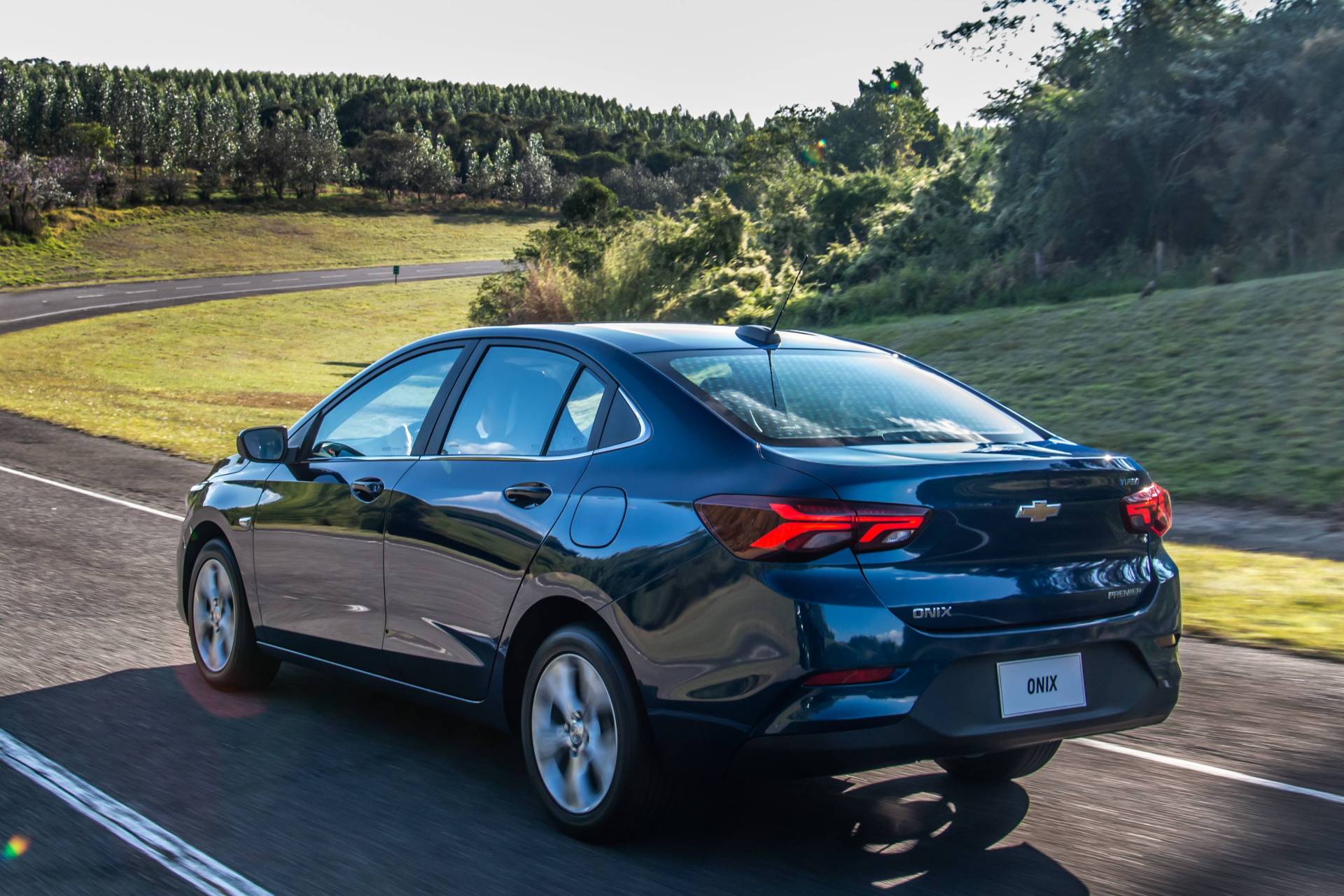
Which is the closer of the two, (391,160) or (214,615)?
(214,615)

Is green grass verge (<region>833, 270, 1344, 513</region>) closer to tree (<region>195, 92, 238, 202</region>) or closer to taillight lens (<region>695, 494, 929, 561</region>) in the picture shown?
taillight lens (<region>695, 494, 929, 561</region>)

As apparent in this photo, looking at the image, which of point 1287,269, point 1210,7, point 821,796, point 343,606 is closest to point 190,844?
point 343,606

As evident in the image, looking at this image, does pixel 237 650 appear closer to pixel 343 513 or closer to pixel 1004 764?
pixel 343 513

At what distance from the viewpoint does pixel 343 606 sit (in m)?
5.46

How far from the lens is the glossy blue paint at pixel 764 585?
12.5 feet

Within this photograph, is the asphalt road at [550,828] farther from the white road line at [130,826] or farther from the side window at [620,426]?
the side window at [620,426]

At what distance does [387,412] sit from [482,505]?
46.1 inches

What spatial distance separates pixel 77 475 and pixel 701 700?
1335cm

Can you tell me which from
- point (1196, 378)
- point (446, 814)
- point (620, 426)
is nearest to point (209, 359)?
point (1196, 378)

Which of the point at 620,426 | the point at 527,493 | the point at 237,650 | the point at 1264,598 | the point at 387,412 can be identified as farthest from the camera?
the point at 1264,598

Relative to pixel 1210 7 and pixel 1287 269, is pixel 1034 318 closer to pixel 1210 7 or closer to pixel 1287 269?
pixel 1287 269

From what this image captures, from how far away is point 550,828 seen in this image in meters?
4.51

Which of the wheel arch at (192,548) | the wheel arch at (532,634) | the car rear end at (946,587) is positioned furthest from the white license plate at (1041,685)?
the wheel arch at (192,548)

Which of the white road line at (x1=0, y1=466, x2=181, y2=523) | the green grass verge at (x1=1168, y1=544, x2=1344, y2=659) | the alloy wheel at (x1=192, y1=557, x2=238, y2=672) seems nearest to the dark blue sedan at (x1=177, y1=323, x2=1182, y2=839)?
the alloy wheel at (x1=192, y1=557, x2=238, y2=672)
